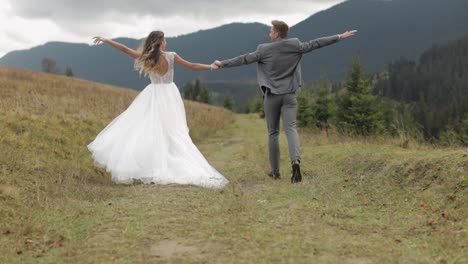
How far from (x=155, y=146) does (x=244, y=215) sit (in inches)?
156

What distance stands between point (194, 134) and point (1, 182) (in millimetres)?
13979

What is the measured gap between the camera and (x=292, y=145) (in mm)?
8820

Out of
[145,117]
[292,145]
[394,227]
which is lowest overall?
[394,227]

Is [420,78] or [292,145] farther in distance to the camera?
[420,78]

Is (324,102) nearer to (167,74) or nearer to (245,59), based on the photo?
(167,74)

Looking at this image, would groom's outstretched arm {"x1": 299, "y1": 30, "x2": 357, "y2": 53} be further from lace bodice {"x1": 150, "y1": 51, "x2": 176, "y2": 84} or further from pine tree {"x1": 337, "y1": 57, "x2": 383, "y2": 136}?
pine tree {"x1": 337, "y1": 57, "x2": 383, "y2": 136}

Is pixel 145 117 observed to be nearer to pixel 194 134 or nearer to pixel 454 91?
pixel 194 134

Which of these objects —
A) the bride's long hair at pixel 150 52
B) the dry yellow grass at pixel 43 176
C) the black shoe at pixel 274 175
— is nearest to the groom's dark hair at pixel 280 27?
the bride's long hair at pixel 150 52

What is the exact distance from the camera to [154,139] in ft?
30.5

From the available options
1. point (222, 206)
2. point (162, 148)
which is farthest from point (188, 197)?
point (162, 148)

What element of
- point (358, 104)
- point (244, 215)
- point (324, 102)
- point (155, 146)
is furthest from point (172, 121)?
point (324, 102)

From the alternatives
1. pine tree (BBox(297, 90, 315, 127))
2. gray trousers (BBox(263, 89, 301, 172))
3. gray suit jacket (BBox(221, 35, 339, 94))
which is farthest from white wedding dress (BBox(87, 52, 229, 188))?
pine tree (BBox(297, 90, 315, 127))

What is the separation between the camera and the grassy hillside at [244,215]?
13.9 feet

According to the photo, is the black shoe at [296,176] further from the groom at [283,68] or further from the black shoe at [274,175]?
the black shoe at [274,175]
